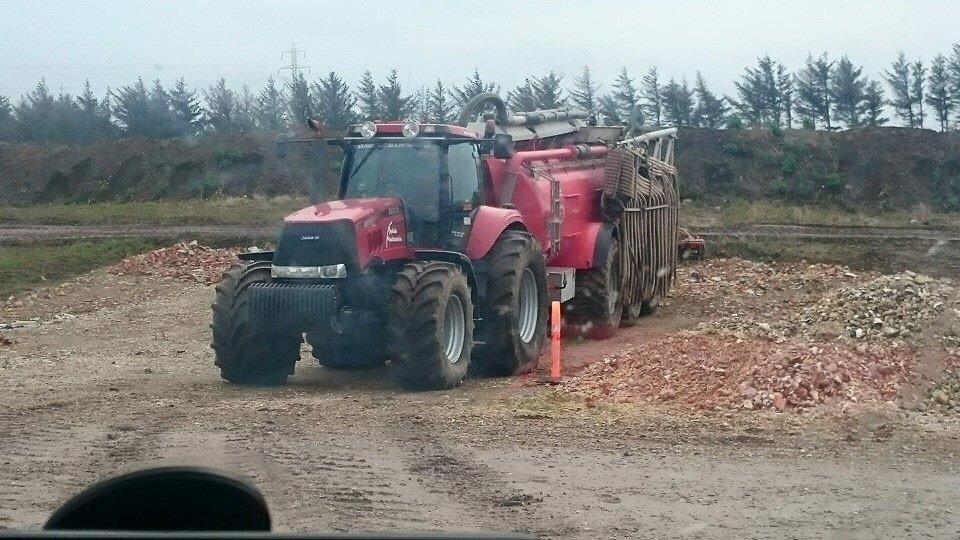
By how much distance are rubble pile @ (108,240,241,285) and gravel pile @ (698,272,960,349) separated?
11901 mm

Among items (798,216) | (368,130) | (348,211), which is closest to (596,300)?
(368,130)

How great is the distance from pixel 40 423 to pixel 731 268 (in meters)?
16.9

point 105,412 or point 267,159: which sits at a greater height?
point 267,159

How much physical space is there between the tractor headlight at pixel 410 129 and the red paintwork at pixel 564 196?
4.01 ft

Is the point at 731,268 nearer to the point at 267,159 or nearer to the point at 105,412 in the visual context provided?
the point at 105,412

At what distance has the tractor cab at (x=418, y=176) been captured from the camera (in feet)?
41.1

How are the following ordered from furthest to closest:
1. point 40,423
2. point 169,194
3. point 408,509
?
point 169,194
point 40,423
point 408,509

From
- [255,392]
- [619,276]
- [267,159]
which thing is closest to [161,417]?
[255,392]

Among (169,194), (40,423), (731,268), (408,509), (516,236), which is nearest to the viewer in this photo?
(408,509)

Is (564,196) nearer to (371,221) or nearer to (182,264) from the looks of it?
(371,221)

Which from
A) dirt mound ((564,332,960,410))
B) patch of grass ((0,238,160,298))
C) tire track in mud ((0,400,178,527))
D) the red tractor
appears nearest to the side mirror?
the red tractor

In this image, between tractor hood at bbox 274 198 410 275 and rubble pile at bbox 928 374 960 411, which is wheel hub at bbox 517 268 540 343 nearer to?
tractor hood at bbox 274 198 410 275

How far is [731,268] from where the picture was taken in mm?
24469

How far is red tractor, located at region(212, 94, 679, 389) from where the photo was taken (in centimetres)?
1137
